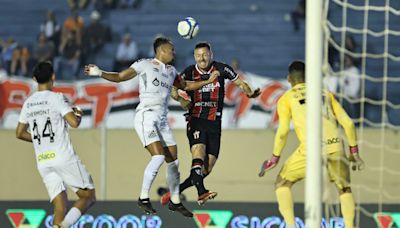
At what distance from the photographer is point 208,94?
11227 mm

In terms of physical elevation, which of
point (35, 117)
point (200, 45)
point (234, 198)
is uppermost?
point (200, 45)

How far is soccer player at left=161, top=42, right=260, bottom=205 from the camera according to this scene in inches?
436

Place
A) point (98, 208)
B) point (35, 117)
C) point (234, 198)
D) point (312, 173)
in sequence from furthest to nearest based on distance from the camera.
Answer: point (234, 198) < point (98, 208) < point (35, 117) < point (312, 173)

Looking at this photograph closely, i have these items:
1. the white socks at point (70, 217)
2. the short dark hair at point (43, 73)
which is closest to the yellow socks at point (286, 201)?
the white socks at point (70, 217)

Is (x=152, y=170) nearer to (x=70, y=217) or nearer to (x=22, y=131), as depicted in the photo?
(x=70, y=217)

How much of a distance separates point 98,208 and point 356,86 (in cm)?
498

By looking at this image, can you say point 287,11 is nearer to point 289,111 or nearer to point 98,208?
point 98,208

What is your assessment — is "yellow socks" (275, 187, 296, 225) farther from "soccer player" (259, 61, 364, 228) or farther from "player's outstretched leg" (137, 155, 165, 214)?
"player's outstretched leg" (137, 155, 165, 214)

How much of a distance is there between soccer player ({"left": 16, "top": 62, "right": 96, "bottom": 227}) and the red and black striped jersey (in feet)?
5.01

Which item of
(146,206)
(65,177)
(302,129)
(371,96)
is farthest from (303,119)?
(371,96)

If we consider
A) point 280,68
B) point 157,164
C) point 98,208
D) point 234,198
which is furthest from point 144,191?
point 280,68

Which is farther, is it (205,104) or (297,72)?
(205,104)

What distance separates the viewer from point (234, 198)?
14602 millimetres

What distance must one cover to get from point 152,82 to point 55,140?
1.19 m
